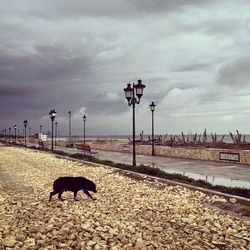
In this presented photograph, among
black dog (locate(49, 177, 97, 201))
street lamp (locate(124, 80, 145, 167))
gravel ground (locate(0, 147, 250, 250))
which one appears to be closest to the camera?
gravel ground (locate(0, 147, 250, 250))

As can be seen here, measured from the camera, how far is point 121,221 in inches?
315

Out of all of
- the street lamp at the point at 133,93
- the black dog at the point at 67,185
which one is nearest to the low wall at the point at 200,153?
the street lamp at the point at 133,93

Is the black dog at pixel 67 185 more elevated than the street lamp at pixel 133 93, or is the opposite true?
the street lamp at pixel 133 93

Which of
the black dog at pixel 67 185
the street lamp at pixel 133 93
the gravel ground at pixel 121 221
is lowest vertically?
the gravel ground at pixel 121 221

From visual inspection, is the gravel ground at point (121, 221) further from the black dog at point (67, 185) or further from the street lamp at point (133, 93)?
the street lamp at point (133, 93)

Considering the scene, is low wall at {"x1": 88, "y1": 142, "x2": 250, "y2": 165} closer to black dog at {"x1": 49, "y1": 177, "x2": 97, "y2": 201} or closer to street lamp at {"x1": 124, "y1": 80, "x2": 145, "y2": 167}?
street lamp at {"x1": 124, "y1": 80, "x2": 145, "y2": 167}

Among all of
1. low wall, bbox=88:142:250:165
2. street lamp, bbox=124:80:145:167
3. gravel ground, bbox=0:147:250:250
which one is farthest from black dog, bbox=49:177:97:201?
low wall, bbox=88:142:250:165

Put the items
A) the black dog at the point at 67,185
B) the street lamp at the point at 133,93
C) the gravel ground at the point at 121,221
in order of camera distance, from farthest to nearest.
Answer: the street lamp at the point at 133,93, the black dog at the point at 67,185, the gravel ground at the point at 121,221

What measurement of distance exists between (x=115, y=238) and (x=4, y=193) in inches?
255

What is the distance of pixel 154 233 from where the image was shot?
23.6ft

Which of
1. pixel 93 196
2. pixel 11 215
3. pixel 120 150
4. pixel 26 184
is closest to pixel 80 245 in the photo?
pixel 11 215

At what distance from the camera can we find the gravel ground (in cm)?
664

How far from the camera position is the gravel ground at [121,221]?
6637 mm

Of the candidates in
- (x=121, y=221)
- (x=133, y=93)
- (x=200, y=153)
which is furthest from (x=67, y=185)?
(x=200, y=153)
